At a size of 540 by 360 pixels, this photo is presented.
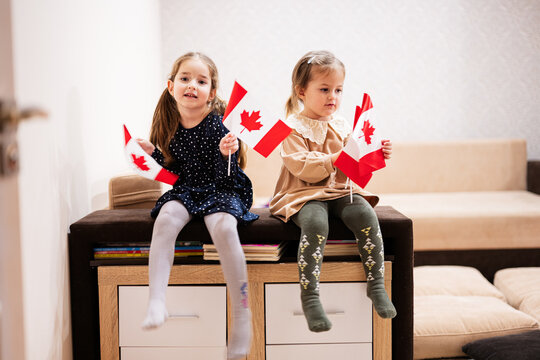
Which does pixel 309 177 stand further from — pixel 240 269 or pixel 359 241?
pixel 240 269

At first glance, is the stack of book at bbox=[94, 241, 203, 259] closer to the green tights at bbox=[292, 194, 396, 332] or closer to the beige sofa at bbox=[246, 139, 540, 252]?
the green tights at bbox=[292, 194, 396, 332]

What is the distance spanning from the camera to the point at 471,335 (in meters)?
2.14

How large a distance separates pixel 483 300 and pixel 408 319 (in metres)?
0.74

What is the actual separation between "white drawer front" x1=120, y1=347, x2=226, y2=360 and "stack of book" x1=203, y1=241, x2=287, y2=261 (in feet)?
1.01

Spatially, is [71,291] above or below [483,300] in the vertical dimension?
above

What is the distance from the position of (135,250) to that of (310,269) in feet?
1.96

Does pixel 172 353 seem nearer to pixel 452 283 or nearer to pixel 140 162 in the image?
pixel 140 162

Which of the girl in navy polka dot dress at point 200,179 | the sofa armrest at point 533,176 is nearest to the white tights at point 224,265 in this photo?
the girl in navy polka dot dress at point 200,179

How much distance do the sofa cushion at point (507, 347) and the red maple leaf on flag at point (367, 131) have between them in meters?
0.88

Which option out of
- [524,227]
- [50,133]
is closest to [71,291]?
[50,133]

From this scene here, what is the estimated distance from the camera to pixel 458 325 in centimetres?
217

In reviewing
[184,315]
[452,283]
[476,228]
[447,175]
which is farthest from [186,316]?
[447,175]

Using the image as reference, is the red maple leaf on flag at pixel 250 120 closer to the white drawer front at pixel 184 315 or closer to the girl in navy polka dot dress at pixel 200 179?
the girl in navy polka dot dress at pixel 200 179

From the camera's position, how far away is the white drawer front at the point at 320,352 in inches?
72.7
